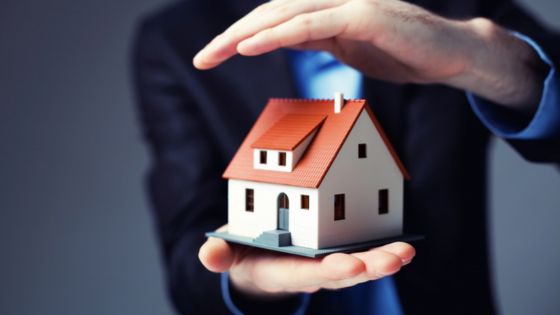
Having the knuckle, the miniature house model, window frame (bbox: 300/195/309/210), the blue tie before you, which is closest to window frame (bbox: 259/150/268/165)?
the miniature house model

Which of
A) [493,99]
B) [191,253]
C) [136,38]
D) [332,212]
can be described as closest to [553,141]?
[493,99]

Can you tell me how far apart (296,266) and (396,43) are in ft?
1.25

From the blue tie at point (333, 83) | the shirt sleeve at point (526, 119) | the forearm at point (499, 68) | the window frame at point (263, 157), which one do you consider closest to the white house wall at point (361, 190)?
the window frame at point (263, 157)

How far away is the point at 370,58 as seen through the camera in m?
1.20

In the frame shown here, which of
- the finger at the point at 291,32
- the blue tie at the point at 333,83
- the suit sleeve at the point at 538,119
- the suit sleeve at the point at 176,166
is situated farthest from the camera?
the suit sleeve at the point at 176,166

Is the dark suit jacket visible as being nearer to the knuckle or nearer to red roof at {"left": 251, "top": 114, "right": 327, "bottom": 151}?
red roof at {"left": 251, "top": 114, "right": 327, "bottom": 151}

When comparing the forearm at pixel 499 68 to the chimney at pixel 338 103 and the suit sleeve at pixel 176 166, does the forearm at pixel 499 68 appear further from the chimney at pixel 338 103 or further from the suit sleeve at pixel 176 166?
the suit sleeve at pixel 176 166

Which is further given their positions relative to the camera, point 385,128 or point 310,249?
point 385,128

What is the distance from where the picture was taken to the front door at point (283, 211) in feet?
3.59

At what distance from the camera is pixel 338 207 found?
3.51 feet

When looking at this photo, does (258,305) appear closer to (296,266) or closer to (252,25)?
(296,266)

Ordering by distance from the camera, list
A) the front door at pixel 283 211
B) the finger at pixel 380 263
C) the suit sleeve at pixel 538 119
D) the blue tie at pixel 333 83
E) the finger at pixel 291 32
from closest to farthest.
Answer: the finger at pixel 380 263
the finger at pixel 291 32
the front door at pixel 283 211
the suit sleeve at pixel 538 119
the blue tie at pixel 333 83

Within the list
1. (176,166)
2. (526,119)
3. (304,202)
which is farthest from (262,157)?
(176,166)

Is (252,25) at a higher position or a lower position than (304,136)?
higher
